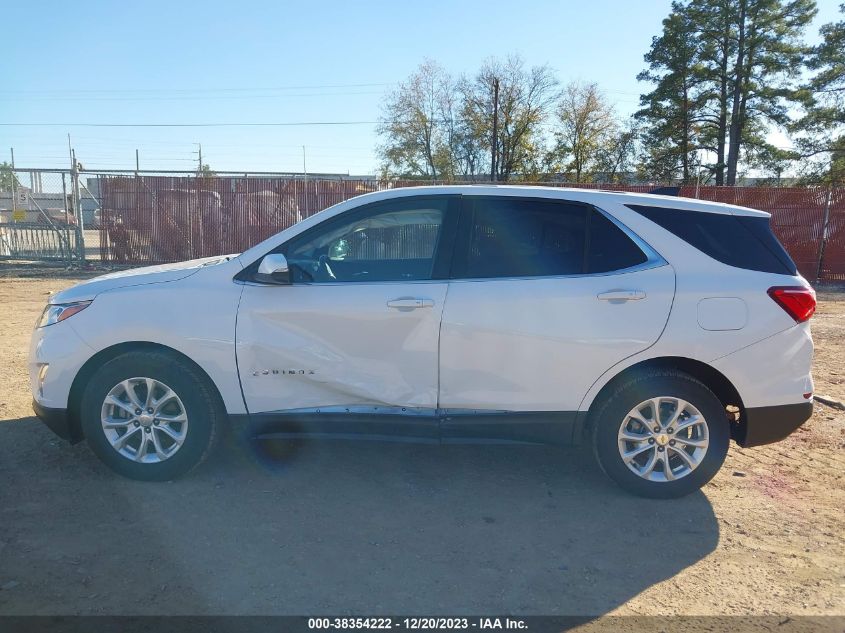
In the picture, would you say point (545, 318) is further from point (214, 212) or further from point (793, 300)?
point (214, 212)

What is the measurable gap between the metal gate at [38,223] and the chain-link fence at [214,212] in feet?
Result: 0.12

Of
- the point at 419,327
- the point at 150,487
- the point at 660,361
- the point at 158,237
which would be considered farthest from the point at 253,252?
the point at 158,237

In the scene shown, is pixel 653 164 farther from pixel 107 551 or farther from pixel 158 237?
pixel 107 551

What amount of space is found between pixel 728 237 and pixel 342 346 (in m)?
2.41

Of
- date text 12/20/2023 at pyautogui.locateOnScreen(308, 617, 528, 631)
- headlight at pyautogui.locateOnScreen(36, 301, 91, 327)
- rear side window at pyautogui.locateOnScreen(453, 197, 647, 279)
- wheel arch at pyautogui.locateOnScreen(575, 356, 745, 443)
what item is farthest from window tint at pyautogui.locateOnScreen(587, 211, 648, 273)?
headlight at pyautogui.locateOnScreen(36, 301, 91, 327)

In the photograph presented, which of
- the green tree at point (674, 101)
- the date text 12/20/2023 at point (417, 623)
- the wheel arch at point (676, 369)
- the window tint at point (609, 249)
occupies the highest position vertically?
the green tree at point (674, 101)

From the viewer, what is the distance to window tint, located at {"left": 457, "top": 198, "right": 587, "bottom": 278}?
13.1 feet

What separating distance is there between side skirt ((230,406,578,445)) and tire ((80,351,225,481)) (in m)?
0.53

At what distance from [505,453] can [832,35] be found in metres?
33.9

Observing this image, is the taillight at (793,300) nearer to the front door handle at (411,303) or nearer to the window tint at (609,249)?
the window tint at (609,249)

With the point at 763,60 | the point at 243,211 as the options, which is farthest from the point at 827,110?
the point at 243,211

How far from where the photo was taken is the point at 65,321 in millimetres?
4090

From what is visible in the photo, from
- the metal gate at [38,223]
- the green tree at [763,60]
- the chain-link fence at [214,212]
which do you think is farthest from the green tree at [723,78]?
the metal gate at [38,223]

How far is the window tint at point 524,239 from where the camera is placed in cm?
401
